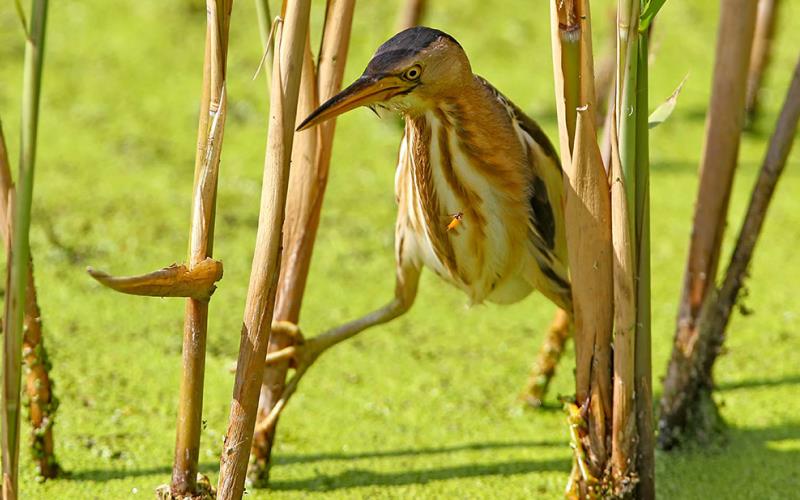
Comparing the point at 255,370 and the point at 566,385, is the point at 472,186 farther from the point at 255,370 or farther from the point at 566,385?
the point at 566,385

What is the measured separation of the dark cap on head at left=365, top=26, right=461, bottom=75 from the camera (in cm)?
135

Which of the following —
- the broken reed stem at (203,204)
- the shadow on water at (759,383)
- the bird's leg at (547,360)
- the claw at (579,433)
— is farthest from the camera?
the shadow on water at (759,383)

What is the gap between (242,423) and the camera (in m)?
1.31

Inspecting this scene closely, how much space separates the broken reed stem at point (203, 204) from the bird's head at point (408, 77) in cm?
11

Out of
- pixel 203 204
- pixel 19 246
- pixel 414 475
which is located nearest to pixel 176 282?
pixel 203 204

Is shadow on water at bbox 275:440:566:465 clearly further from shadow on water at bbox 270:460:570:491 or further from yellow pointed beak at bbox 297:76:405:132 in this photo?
yellow pointed beak at bbox 297:76:405:132

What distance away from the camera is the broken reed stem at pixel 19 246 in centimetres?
101

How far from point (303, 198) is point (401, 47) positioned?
31 centimetres

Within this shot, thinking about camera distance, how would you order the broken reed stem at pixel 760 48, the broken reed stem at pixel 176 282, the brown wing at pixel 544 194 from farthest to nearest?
the broken reed stem at pixel 760 48 < the brown wing at pixel 544 194 < the broken reed stem at pixel 176 282

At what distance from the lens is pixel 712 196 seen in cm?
174

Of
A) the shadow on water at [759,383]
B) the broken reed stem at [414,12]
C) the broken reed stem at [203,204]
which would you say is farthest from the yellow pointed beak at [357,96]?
the broken reed stem at [414,12]

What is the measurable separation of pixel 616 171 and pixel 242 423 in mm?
531

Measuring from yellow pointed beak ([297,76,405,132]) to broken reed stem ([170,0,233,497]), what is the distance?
10 cm

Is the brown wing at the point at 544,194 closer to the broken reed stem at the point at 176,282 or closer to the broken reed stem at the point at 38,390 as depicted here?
the broken reed stem at the point at 176,282
